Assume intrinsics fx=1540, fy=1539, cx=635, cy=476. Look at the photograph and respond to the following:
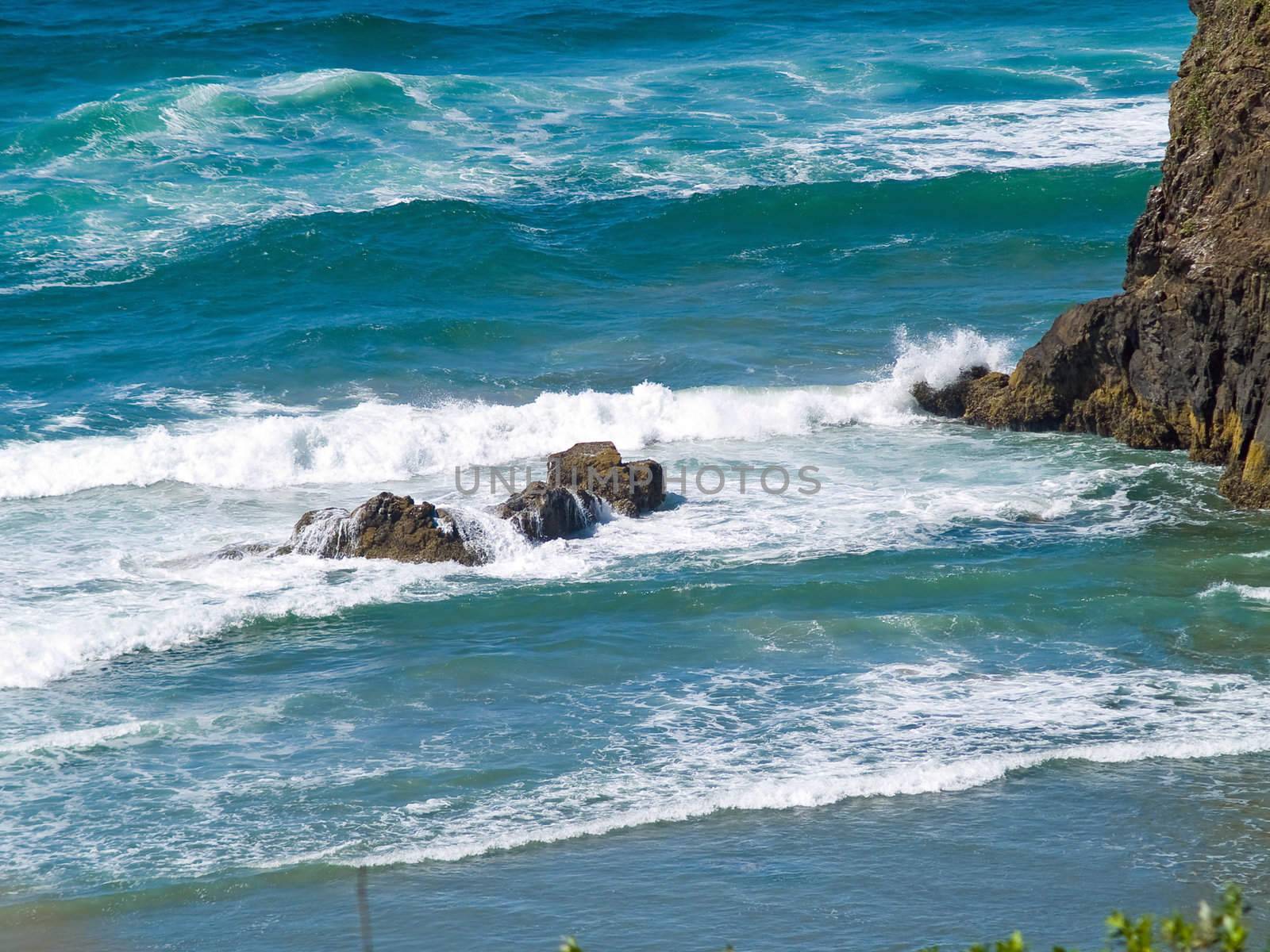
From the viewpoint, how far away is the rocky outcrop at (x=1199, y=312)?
15500mm

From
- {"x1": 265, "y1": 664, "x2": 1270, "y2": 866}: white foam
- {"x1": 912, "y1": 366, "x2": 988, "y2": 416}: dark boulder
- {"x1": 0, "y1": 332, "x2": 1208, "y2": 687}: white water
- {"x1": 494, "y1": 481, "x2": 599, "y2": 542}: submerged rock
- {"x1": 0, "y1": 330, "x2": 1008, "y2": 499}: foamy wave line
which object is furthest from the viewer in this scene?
{"x1": 912, "y1": 366, "x2": 988, "y2": 416}: dark boulder

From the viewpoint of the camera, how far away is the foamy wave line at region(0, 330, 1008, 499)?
1794 centimetres

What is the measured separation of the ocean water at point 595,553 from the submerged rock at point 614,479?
516 millimetres

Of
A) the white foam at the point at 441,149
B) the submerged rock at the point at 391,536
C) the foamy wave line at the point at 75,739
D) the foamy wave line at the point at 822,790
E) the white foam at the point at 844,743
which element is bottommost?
the foamy wave line at the point at 822,790

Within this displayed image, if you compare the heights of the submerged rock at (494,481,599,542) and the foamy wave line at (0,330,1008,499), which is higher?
the foamy wave line at (0,330,1008,499)

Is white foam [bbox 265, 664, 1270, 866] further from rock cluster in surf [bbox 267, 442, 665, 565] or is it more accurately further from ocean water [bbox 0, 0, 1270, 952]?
rock cluster in surf [bbox 267, 442, 665, 565]

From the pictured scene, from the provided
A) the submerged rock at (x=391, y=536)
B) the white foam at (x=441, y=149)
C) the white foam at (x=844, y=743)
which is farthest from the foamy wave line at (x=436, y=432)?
the white foam at (x=441, y=149)

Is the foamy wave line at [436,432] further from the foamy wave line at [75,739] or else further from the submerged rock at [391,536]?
the foamy wave line at [75,739]

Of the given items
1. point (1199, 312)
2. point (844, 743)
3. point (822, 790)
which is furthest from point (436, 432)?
point (822, 790)

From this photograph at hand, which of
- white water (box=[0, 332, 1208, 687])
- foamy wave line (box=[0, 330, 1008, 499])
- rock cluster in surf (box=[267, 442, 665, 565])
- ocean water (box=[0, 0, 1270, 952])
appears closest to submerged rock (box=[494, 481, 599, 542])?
rock cluster in surf (box=[267, 442, 665, 565])

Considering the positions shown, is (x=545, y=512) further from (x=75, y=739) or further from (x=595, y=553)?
(x=75, y=739)

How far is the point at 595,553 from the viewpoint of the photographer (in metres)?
15.1

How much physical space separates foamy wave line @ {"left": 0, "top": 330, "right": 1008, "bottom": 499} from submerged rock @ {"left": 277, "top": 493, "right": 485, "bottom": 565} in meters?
3.07

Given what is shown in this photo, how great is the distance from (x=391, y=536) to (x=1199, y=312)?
854 cm
